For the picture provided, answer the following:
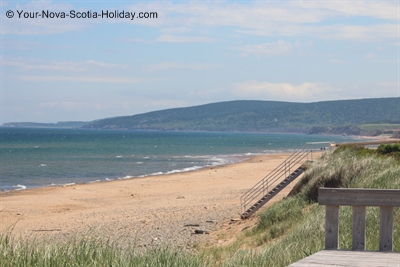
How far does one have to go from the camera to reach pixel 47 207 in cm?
2500

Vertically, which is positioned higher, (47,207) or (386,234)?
(386,234)

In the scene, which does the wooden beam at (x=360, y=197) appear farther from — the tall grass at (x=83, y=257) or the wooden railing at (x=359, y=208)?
the tall grass at (x=83, y=257)

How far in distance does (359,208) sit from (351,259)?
1.92 ft

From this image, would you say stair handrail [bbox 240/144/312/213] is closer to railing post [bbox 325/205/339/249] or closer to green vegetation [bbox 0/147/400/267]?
green vegetation [bbox 0/147/400/267]

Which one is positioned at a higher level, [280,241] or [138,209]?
[280,241]

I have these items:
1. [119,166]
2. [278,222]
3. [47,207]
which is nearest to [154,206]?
[47,207]

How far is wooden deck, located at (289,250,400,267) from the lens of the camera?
512cm

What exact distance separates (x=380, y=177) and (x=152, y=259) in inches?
344

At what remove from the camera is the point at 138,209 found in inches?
934

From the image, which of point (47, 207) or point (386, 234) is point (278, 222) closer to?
point (386, 234)

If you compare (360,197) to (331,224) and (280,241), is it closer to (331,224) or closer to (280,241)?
(331,224)

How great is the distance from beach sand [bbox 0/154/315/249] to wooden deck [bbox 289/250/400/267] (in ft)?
22.3

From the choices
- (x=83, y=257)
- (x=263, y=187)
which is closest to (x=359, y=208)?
(x=83, y=257)

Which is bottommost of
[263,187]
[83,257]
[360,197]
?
[263,187]
